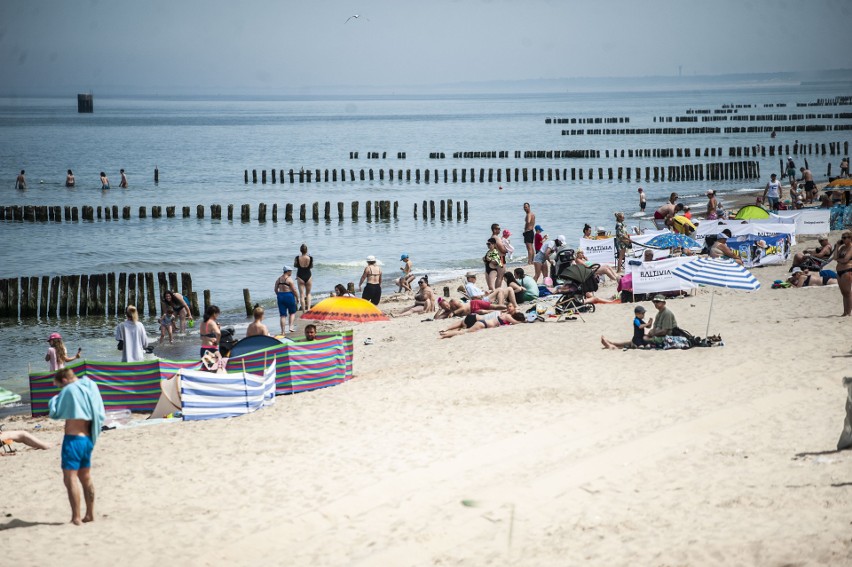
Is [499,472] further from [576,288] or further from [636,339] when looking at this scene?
[576,288]

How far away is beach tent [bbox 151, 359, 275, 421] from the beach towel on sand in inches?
150

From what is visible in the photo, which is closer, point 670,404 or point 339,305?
point 670,404

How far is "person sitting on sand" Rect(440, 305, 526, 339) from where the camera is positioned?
17469 mm

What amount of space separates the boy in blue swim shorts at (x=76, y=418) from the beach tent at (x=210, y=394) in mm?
3735

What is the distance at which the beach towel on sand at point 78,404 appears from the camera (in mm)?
8516

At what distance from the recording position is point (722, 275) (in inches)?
587

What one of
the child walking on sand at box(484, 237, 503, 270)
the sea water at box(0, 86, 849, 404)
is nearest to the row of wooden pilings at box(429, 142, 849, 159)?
the sea water at box(0, 86, 849, 404)

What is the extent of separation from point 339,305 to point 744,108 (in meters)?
189

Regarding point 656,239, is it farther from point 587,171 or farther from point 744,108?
point 744,108

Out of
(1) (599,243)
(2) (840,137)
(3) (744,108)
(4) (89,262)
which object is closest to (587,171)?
(2) (840,137)

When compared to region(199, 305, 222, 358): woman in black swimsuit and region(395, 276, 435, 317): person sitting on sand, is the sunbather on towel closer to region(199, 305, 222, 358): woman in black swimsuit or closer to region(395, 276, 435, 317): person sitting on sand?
region(199, 305, 222, 358): woman in black swimsuit

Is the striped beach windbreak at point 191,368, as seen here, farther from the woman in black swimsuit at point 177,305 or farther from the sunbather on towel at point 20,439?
the woman in black swimsuit at point 177,305

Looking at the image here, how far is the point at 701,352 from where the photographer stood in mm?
14406

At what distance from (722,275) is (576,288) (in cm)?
407
